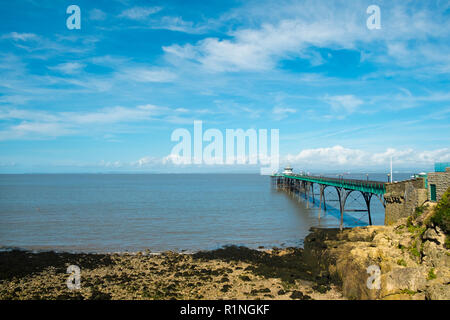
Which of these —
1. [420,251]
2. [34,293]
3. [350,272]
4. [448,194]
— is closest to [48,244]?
[34,293]

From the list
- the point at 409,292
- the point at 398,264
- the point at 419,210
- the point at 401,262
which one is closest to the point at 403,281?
the point at 409,292

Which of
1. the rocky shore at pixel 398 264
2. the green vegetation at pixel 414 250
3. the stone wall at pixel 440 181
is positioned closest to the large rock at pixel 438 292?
the rocky shore at pixel 398 264

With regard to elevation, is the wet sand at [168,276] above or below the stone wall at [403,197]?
below

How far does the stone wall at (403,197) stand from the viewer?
722 inches

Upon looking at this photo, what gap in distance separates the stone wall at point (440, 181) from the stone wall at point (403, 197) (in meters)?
0.66

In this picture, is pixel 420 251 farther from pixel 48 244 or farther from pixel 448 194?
pixel 48 244

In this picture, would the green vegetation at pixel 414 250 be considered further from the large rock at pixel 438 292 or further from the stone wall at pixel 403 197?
the stone wall at pixel 403 197

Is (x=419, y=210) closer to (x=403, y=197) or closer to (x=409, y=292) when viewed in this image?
(x=403, y=197)

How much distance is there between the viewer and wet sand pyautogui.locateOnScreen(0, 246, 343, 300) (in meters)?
13.9

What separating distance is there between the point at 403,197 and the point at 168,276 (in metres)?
15.5

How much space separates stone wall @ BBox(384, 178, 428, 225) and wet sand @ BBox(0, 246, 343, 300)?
701 centimetres
